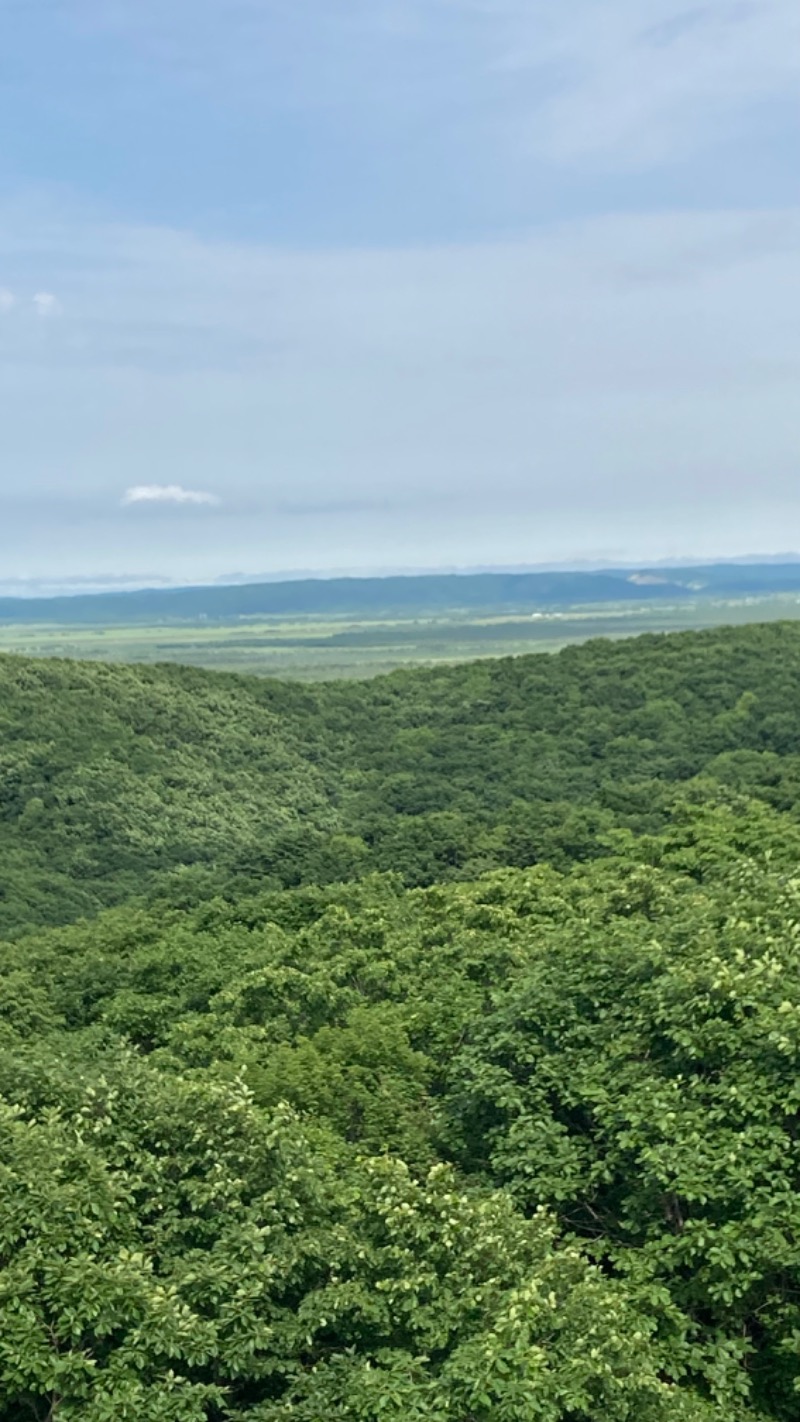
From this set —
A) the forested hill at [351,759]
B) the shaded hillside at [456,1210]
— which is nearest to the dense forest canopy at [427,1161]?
the shaded hillside at [456,1210]

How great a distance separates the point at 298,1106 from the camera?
750 inches

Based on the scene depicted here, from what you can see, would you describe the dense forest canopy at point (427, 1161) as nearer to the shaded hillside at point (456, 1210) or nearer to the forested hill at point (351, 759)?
the shaded hillside at point (456, 1210)

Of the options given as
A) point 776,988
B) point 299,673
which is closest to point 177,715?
point 776,988

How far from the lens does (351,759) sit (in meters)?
93.3

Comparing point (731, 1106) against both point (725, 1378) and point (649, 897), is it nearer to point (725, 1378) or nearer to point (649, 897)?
point (725, 1378)

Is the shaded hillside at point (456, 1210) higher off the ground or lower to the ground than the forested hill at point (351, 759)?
higher

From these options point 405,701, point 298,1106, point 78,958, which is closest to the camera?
point 298,1106

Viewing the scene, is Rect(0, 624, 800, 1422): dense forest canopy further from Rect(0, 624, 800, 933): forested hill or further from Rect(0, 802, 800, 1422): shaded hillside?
Rect(0, 624, 800, 933): forested hill

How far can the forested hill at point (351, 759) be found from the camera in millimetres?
58281

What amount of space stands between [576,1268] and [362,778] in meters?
76.7

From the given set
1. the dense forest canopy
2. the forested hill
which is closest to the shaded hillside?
the dense forest canopy

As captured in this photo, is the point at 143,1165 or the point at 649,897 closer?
the point at 143,1165

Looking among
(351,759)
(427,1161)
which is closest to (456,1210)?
(427,1161)

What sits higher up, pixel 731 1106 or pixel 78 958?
pixel 731 1106
